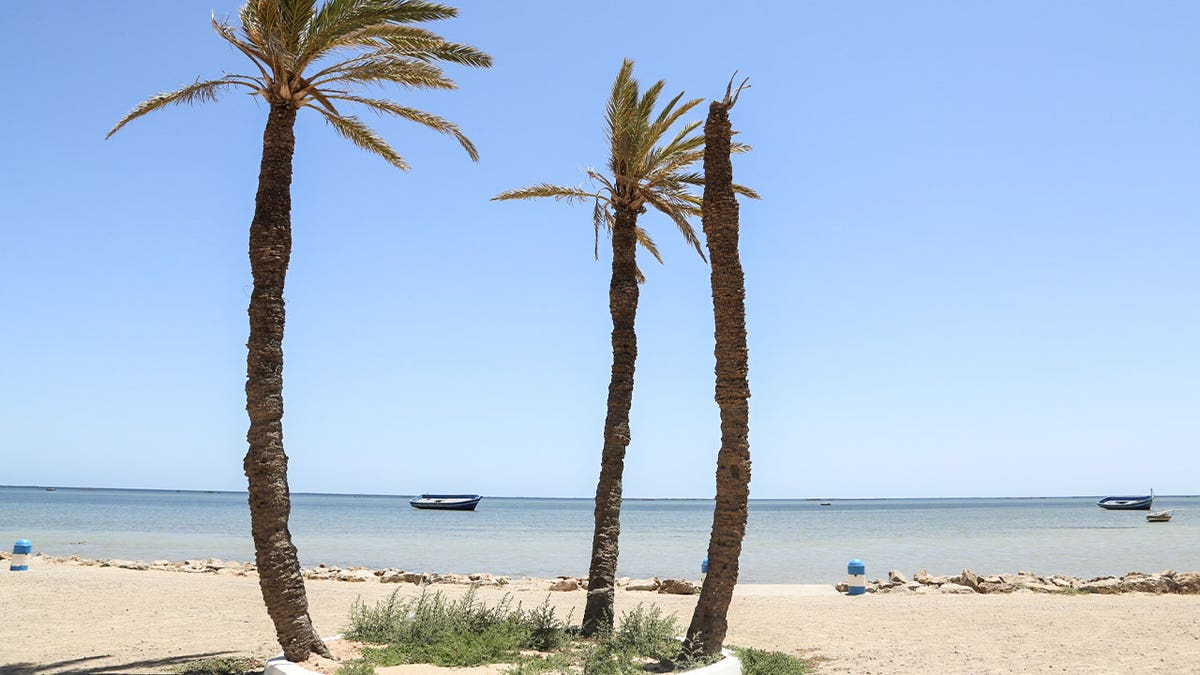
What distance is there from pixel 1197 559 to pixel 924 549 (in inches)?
472

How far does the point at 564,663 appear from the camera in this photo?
33.6ft

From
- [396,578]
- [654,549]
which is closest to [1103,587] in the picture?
[396,578]

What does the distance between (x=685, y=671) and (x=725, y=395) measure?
324cm

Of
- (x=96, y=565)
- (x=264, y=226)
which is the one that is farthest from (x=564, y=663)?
(x=96, y=565)

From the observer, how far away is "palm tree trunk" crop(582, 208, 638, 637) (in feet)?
42.7

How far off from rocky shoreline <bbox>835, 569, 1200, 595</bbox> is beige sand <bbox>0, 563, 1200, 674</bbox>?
4.21ft

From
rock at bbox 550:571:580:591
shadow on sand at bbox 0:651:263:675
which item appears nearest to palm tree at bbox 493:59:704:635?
shadow on sand at bbox 0:651:263:675

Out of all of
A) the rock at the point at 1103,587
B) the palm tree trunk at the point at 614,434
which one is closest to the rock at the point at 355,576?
the palm tree trunk at the point at 614,434

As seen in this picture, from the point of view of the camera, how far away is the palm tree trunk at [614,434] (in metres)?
13.0

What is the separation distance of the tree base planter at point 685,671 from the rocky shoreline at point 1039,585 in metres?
13.6

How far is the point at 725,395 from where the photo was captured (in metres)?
11.0

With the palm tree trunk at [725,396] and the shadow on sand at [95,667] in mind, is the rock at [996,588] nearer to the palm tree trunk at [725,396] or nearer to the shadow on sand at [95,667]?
the palm tree trunk at [725,396]

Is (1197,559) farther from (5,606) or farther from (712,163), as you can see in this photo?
(5,606)

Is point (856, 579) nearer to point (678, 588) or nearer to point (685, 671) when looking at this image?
point (678, 588)
